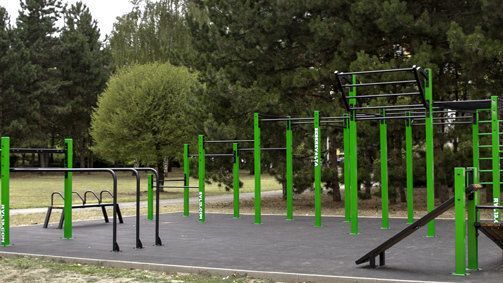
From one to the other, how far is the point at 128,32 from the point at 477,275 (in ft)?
135

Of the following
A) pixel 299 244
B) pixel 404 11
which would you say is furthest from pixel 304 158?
pixel 299 244

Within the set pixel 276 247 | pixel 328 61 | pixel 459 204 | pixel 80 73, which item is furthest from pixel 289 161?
pixel 80 73

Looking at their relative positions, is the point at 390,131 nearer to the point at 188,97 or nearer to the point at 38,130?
the point at 188,97

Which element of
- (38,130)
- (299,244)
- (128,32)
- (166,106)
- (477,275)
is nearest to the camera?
(477,275)

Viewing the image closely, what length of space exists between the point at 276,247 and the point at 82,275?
342cm

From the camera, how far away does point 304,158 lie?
63.4 feet

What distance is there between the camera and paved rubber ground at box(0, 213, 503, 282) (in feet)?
26.5

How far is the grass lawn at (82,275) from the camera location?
24.8 ft

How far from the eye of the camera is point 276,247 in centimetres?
1033

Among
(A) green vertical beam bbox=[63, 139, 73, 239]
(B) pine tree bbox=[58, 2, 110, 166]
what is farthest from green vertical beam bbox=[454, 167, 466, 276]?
(B) pine tree bbox=[58, 2, 110, 166]

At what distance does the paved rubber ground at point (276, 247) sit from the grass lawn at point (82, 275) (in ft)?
1.95

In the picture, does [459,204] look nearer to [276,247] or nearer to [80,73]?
[276,247]

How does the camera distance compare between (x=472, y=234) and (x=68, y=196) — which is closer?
(x=472, y=234)

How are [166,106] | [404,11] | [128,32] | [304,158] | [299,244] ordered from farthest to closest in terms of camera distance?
[128,32] < [166,106] < [304,158] < [404,11] < [299,244]
